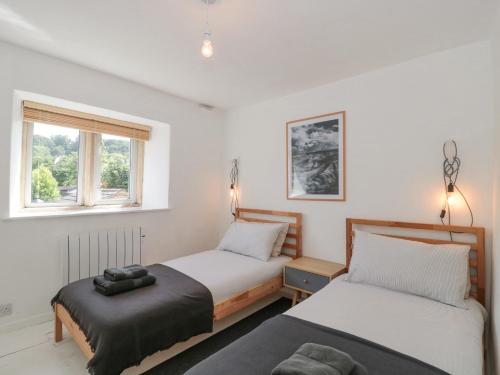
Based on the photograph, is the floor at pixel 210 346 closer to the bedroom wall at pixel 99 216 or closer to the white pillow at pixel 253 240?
the white pillow at pixel 253 240

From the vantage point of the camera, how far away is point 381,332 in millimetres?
1416

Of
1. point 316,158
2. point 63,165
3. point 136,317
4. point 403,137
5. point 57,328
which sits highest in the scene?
point 403,137

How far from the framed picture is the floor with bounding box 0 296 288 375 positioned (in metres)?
1.69

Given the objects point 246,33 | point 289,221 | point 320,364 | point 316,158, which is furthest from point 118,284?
point 316,158

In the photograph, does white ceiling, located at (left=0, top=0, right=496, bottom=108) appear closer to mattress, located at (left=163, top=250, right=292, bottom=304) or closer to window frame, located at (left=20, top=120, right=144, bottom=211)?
window frame, located at (left=20, top=120, right=144, bottom=211)

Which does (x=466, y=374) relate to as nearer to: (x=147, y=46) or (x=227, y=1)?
(x=227, y=1)

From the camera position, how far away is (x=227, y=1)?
1.60 meters

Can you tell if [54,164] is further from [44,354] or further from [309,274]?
[309,274]

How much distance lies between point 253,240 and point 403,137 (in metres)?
1.77

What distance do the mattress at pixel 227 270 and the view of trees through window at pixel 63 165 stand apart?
1358mm

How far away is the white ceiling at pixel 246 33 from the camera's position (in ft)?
5.47

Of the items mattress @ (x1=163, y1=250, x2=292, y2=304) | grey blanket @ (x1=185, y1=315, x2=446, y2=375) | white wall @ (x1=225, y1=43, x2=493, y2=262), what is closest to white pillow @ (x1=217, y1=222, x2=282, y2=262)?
mattress @ (x1=163, y1=250, x2=292, y2=304)

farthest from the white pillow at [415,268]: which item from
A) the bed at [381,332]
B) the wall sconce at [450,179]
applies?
the wall sconce at [450,179]

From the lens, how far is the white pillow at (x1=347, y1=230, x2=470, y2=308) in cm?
176
